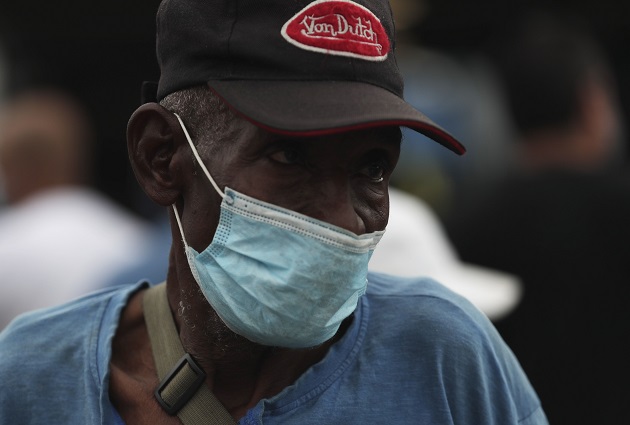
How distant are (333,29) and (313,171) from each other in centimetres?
32

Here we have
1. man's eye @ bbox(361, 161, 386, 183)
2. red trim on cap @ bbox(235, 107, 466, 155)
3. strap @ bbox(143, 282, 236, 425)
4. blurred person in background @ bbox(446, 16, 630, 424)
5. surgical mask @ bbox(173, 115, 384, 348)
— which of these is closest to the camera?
red trim on cap @ bbox(235, 107, 466, 155)

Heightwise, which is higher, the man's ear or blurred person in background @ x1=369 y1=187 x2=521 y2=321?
the man's ear

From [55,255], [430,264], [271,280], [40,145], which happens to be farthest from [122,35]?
[271,280]

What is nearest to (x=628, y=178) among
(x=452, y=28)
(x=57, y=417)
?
(x=57, y=417)

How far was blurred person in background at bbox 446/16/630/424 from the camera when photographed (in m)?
4.79

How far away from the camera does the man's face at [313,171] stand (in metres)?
2.53

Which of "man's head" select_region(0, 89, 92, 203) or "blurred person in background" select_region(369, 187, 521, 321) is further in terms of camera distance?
"man's head" select_region(0, 89, 92, 203)

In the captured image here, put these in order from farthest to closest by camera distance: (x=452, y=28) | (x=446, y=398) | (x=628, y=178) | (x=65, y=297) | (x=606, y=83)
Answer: (x=452, y=28)
(x=606, y=83)
(x=65, y=297)
(x=628, y=178)
(x=446, y=398)

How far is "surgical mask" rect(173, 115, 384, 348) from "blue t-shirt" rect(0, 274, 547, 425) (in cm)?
17

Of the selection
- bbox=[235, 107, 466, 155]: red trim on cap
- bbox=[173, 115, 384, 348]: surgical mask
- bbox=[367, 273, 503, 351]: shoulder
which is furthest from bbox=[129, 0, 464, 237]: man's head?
bbox=[367, 273, 503, 351]: shoulder

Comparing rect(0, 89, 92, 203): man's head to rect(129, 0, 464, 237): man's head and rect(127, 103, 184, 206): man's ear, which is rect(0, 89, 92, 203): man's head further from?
rect(129, 0, 464, 237): man's head

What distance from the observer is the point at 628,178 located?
4.96 meters

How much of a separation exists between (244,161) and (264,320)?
14.2 inches

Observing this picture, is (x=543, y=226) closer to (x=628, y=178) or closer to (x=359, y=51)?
(x=628, y=178)
